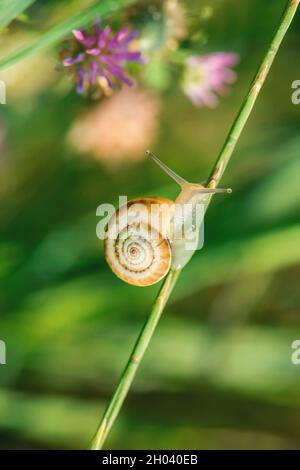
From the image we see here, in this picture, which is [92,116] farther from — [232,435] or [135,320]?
[232,435]

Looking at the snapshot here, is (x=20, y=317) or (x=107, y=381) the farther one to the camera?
(x=107, y=381)

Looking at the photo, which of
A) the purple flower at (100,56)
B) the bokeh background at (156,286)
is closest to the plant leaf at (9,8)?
the purple flower at (100,56)

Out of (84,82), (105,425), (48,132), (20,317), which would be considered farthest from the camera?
(48,132)

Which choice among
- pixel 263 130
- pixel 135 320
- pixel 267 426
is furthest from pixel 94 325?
pixel 263 130

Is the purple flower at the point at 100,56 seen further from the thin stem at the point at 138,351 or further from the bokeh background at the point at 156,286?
the thin stem at the point at 138,351

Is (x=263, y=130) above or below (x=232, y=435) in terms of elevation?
above

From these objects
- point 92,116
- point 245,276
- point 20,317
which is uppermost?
point 92,116

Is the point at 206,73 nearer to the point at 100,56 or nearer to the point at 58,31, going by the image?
the point at 100,56

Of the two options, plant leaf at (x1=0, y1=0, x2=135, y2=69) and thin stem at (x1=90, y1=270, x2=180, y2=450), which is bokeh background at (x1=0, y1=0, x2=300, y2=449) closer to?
plant leaf at (x1=0, y1=0, x2=135, y2=69)

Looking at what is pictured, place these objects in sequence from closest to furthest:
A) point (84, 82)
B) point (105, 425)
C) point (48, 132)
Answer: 1. point (105, 425)
2. point (84, 82)
3. point (48, 132)
